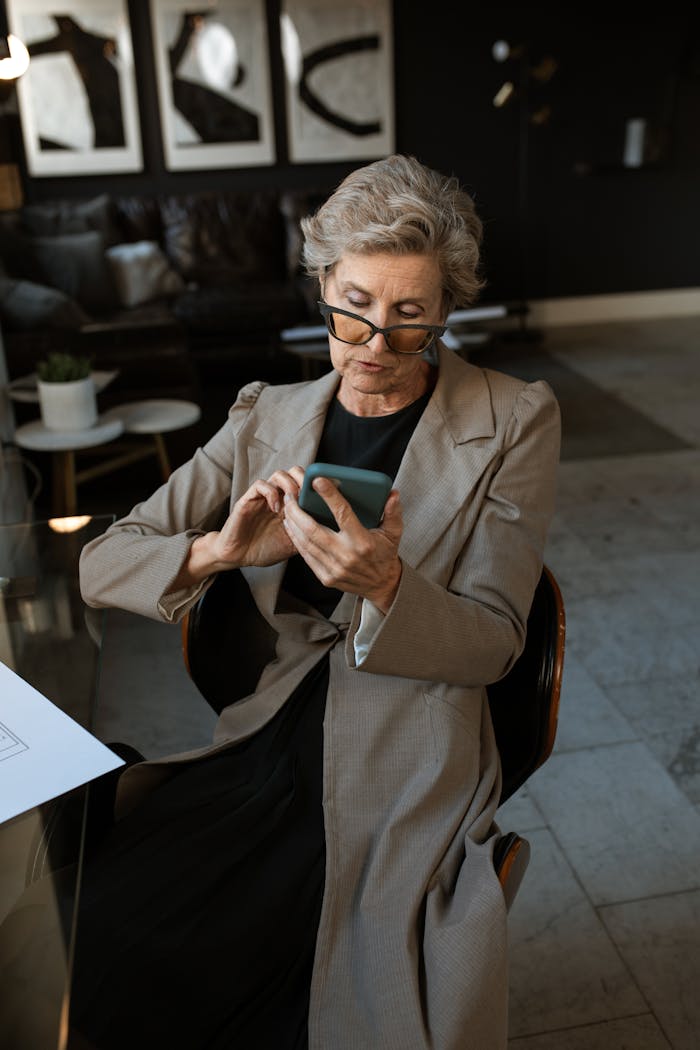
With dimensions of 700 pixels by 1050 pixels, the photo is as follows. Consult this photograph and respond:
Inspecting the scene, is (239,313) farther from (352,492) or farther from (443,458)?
(352,492)

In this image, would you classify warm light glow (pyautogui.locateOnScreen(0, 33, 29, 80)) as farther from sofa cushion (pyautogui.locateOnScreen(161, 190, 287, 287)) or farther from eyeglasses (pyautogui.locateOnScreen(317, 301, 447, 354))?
sofa cushion (pyautogui.locateOnScreen(161, 190, 287, 287))

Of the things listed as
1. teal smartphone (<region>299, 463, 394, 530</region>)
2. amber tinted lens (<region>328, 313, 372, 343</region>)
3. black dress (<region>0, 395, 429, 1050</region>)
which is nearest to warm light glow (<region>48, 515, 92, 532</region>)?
black dress (<region>0, 395, 429, 1050</region>)

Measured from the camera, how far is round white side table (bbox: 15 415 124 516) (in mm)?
3670

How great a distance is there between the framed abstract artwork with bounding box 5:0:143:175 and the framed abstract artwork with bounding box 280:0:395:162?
1.11 metres

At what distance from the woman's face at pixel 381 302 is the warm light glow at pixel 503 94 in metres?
5.92

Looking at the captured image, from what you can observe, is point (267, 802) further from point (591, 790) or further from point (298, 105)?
point (298, 105)

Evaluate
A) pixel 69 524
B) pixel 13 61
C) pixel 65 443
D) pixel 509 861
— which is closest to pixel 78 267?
pixel 65 443

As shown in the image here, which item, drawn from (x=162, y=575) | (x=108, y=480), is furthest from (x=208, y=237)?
(x=162, y=575)

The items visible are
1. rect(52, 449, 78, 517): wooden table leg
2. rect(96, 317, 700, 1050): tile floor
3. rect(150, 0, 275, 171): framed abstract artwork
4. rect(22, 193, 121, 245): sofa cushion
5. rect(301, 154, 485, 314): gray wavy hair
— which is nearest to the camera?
rect(301, 154, 485, 314): gray wavy hair

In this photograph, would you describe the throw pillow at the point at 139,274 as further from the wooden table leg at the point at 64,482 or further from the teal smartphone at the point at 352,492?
the teal smartphone at the point at 352,492

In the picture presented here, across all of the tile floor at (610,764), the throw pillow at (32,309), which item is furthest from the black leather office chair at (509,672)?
the throw pillow at (32,309)

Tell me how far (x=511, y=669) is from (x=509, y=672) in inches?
1.2

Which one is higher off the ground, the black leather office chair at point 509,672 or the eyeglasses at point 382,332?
the eyeglasses at point 382,332

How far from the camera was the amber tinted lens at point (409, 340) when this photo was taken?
140 centimetres
